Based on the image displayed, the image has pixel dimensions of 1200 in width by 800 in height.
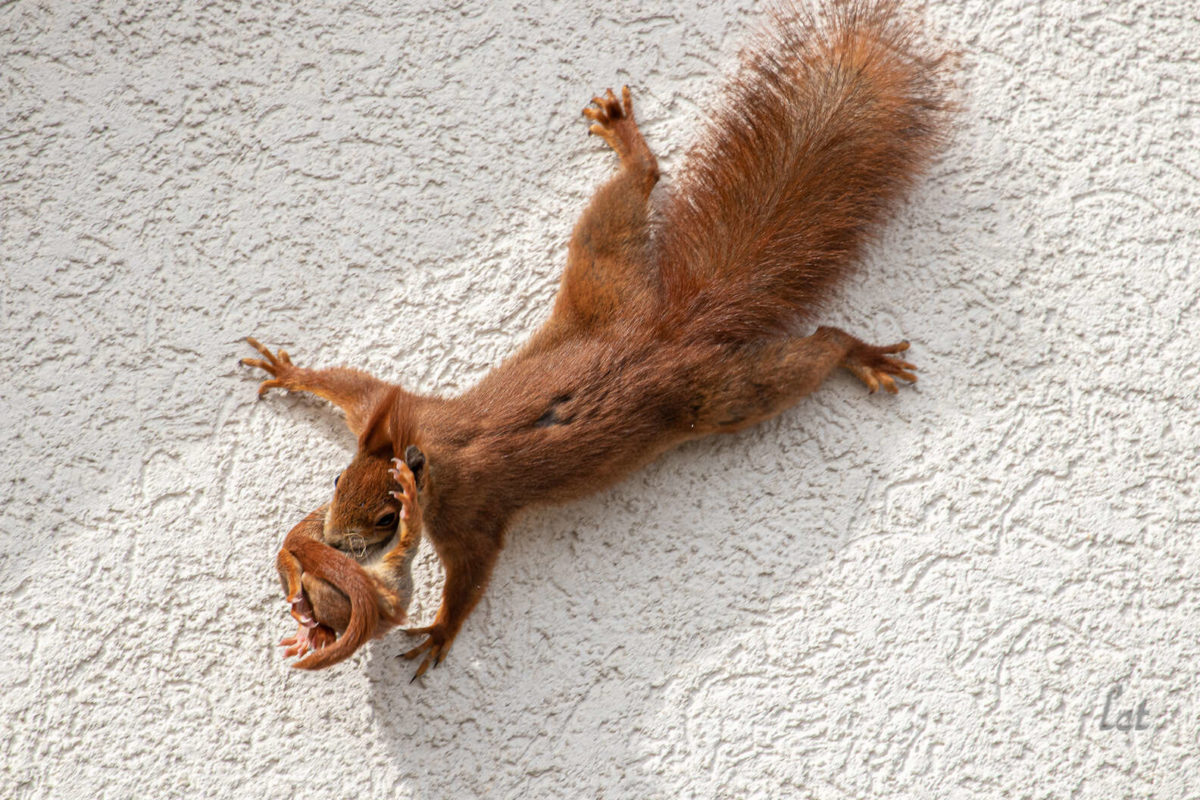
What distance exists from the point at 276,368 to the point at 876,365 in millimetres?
1405

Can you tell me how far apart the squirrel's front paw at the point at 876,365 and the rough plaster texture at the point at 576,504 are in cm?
5

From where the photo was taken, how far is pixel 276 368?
7.27ft

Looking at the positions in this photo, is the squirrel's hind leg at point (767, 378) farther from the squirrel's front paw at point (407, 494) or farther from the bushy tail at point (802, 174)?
the squirrel's front paw at point (407, 494)

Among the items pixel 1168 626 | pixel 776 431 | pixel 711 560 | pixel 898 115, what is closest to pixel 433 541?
pixel 711 560

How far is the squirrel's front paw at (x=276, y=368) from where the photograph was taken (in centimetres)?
220

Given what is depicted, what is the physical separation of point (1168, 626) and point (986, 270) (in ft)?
2.99

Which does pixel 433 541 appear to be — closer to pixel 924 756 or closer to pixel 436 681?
pixel 436 681

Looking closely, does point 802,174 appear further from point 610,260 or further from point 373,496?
point 373,496

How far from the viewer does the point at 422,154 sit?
2.32 m

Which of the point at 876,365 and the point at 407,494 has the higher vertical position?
the point at 407,494

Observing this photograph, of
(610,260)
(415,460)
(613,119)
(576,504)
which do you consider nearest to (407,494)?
(415,460)

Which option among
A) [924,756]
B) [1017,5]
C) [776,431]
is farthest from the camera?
[1017,5]

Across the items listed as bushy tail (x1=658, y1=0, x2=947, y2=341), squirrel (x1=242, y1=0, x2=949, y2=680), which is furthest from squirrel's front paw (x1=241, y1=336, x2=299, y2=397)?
bushy tail (x1=658, y1=0, x2=947, y2=341)

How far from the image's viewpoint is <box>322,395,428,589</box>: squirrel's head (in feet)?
6.31
